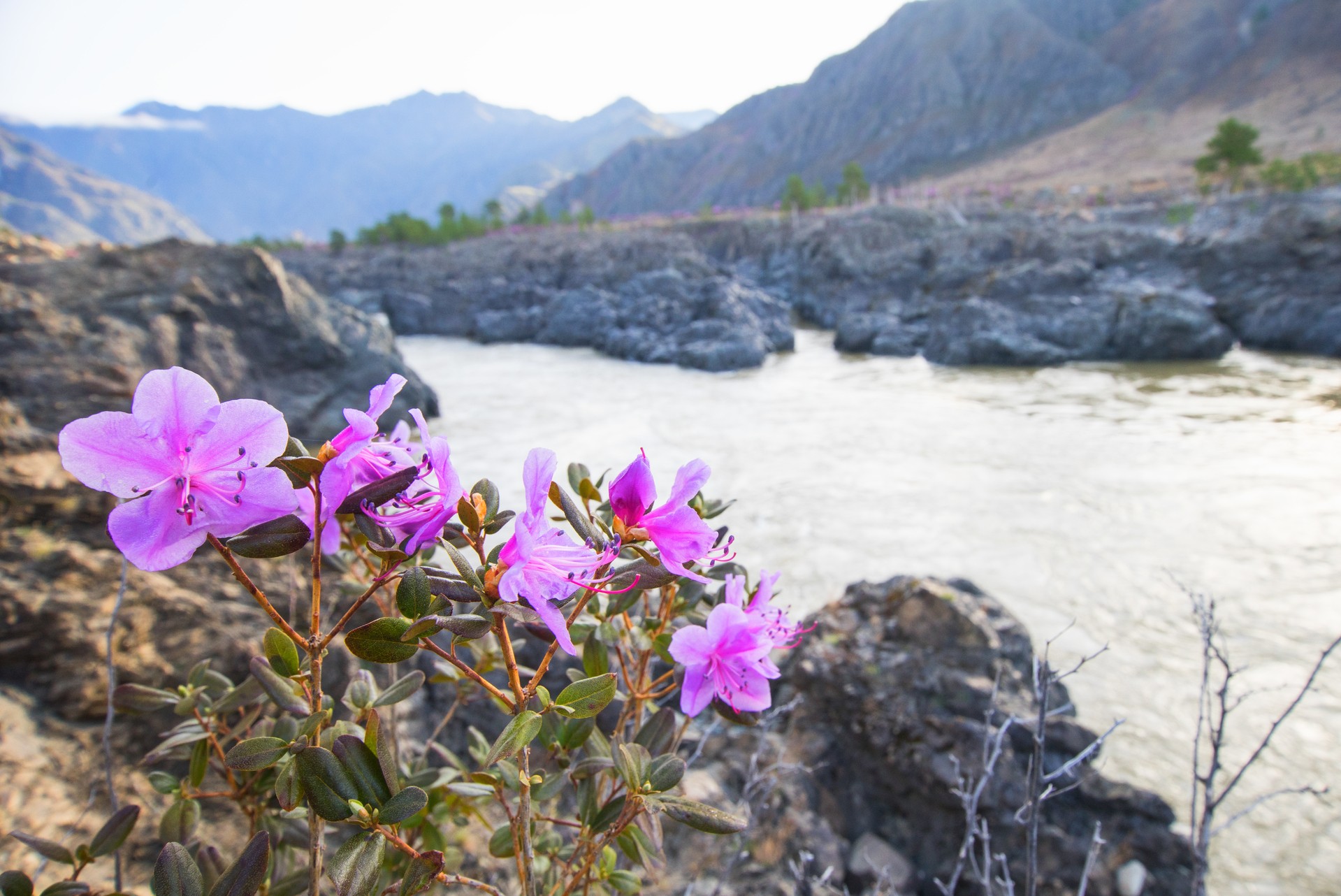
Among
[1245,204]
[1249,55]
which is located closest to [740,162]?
[1249,55]

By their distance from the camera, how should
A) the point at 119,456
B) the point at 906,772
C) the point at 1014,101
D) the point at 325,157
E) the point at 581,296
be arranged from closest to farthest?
the point at 119,456 < the point at 906,772 < the point at 581,296 < the point at 1014,101 < the point at 325,157

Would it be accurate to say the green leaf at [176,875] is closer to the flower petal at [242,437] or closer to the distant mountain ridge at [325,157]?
the flower petal at [242,437]

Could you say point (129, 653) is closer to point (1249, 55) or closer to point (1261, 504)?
point (1261, 504)

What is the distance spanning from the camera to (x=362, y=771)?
613mm

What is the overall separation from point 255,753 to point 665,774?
17.2 inches

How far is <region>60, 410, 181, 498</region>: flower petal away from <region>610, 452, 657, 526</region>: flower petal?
398mm

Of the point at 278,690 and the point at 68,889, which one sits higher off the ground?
the point at 278,690

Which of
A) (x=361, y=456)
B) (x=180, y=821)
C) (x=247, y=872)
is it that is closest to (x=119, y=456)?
(x=361, y=456)

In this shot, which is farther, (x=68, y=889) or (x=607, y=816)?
(x=607, y=816)

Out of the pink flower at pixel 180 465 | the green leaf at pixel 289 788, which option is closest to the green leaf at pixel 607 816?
the green leaf at pixel 289 788

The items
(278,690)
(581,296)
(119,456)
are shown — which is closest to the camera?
(119,456)

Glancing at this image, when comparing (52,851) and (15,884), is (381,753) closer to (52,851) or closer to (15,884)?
(15,884)

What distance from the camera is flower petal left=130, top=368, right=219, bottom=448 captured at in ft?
1.77

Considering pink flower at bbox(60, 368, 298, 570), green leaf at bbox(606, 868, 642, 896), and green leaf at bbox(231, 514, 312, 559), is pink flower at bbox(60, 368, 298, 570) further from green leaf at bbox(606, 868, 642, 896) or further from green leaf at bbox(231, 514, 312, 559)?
green leaf at bbox(606, 868, 642, 896)
